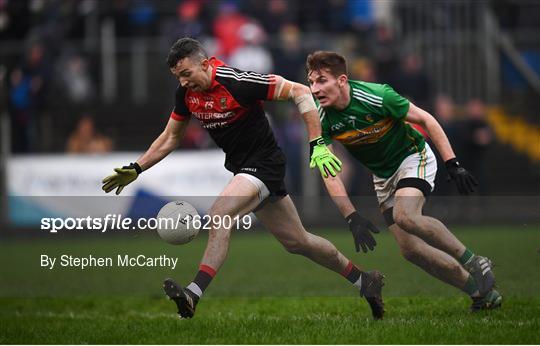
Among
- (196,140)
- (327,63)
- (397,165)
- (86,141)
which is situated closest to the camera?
(327,63)

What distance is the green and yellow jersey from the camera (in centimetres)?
868

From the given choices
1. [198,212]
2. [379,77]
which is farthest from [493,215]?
[198,212]

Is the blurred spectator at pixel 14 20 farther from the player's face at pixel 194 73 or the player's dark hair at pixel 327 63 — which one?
the player's dark hair at pixel 327 63

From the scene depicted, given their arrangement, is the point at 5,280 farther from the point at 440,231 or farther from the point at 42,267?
the point at 440,231

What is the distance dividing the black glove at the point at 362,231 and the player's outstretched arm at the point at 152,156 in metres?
1.64

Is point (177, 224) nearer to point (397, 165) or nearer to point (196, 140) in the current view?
point (397, 165)

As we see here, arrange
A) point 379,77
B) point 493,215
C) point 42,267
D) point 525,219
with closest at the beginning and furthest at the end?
point 42,267 → point 525,219 → point 493,215 → point 379,77

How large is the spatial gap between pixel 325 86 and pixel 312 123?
1.15ft

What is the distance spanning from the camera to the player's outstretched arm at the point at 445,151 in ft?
27.5

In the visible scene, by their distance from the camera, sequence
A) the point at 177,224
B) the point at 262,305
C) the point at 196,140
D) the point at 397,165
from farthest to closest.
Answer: the point at 196,140
the point at 262,305
the point at 397,165
the point at 177,224

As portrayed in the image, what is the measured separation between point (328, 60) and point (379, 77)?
39.9ft

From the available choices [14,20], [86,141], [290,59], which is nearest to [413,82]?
[290,59]

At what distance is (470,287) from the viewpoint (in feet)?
29.5

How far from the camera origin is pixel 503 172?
21.6 m
